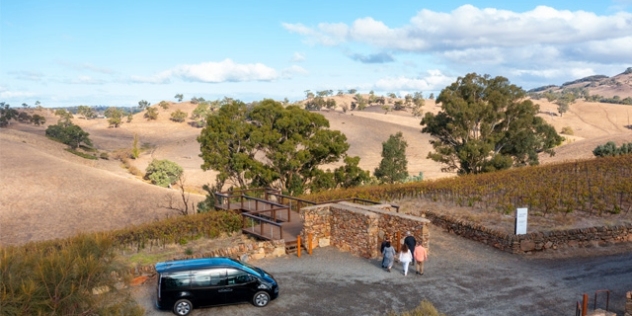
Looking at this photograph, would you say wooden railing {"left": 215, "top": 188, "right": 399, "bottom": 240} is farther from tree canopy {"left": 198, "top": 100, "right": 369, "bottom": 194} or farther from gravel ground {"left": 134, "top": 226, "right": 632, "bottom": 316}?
tree canopy {"left": 198, "top": 100, "right": 369, "bottom": 194}

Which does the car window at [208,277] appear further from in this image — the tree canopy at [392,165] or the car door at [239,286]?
the tree canopy at [392,165]

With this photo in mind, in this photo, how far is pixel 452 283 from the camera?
17250mm

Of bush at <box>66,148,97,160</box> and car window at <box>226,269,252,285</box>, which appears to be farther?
bush at <box>66,148,97,160</box>

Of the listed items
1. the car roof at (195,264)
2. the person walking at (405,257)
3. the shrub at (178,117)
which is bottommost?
the person walking at (405,257)

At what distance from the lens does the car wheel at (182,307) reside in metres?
14.6

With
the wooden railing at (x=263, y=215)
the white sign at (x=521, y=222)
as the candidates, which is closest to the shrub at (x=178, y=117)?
the wooden railing at (x=263, y=215)

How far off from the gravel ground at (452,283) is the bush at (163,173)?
143 ft

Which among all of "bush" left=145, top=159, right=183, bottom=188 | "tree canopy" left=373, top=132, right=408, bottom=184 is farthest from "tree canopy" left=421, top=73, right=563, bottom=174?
"bush" left=145, top=159, right=183, bottom=188

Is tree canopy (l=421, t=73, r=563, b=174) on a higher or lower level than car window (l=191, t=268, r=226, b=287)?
higher

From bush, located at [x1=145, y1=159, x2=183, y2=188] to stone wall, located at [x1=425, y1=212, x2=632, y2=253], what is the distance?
149ft

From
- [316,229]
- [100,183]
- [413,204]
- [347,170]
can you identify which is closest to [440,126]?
[347,170]

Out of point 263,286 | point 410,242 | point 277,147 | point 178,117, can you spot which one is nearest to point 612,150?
point 277,147

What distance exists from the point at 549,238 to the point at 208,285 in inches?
567

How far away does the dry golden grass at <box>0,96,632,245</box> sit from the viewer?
134 ft
